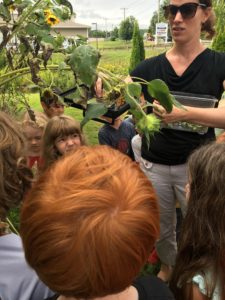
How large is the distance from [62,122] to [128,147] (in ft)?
2.67

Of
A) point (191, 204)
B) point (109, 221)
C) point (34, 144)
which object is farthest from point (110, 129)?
point (109, 221)

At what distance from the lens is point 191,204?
129 centimetres

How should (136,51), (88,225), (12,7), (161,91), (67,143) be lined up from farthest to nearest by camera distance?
(136,51) < (67,143) < (12,7) < (161,91) < (88,225)

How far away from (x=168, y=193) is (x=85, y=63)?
→ 49.7 inches

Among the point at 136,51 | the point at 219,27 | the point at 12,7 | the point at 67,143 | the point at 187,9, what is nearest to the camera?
the point at 12,7

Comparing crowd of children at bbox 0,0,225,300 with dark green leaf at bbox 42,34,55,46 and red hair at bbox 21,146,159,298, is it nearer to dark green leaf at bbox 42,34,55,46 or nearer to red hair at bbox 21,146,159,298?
red hair at bbox 21,146,159,298

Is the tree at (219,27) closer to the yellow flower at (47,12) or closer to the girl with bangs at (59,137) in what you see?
the girl with bangs at (59,137)

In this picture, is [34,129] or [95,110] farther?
[34,129]

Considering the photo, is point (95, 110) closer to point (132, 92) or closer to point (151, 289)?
point (132, 92)

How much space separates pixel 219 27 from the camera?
7.88 metres

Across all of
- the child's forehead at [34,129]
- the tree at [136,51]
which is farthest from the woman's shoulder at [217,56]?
the tree at [136,51]

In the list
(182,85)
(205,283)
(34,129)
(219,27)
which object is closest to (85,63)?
(205,283)

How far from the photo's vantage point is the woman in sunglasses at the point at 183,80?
1730 millimetres

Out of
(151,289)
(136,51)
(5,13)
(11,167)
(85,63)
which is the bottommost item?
(136,51)
